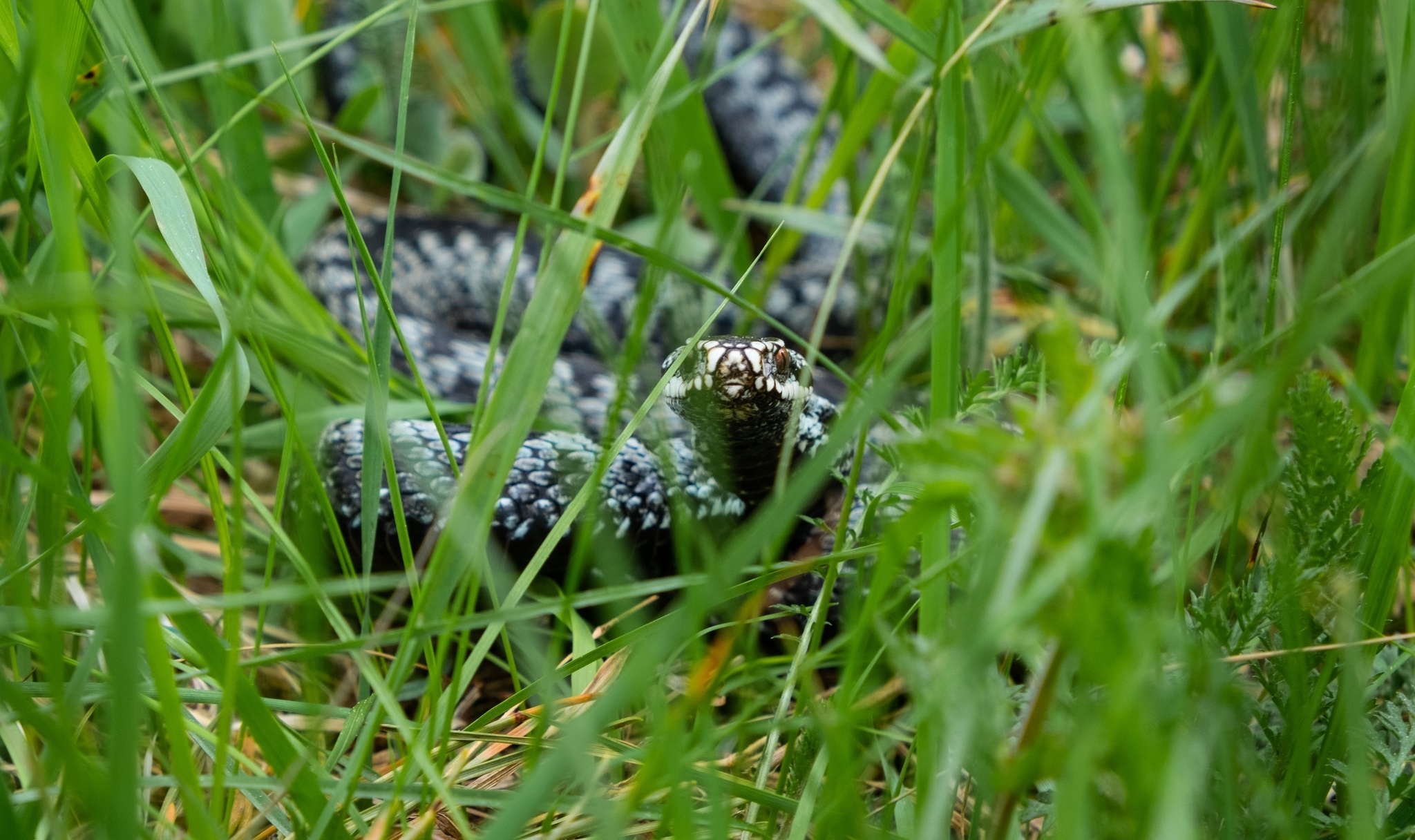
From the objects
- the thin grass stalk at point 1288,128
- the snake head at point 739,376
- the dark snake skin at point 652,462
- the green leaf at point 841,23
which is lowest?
the dark snake skin at point 652,462

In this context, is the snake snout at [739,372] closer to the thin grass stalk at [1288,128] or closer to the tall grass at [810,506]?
the tall grass at [810,506]

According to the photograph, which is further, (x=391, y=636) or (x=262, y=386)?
(x=262, y=386)

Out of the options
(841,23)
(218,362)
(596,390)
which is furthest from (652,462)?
(218,362)

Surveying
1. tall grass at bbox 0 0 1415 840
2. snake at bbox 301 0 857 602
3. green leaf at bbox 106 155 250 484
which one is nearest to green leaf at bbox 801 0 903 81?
tall grass at bbox 0 0 1415 840

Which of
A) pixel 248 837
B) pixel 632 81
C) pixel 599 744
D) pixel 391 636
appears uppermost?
pixel 632 81

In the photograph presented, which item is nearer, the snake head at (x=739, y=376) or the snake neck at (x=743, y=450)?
the snake head at (x=739, y=376)

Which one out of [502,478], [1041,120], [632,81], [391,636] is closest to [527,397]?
Result: [502,478]

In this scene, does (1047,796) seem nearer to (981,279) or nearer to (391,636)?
(391,636)

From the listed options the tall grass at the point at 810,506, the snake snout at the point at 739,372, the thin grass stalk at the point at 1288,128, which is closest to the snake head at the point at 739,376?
the snake snout at the point at 739,372
